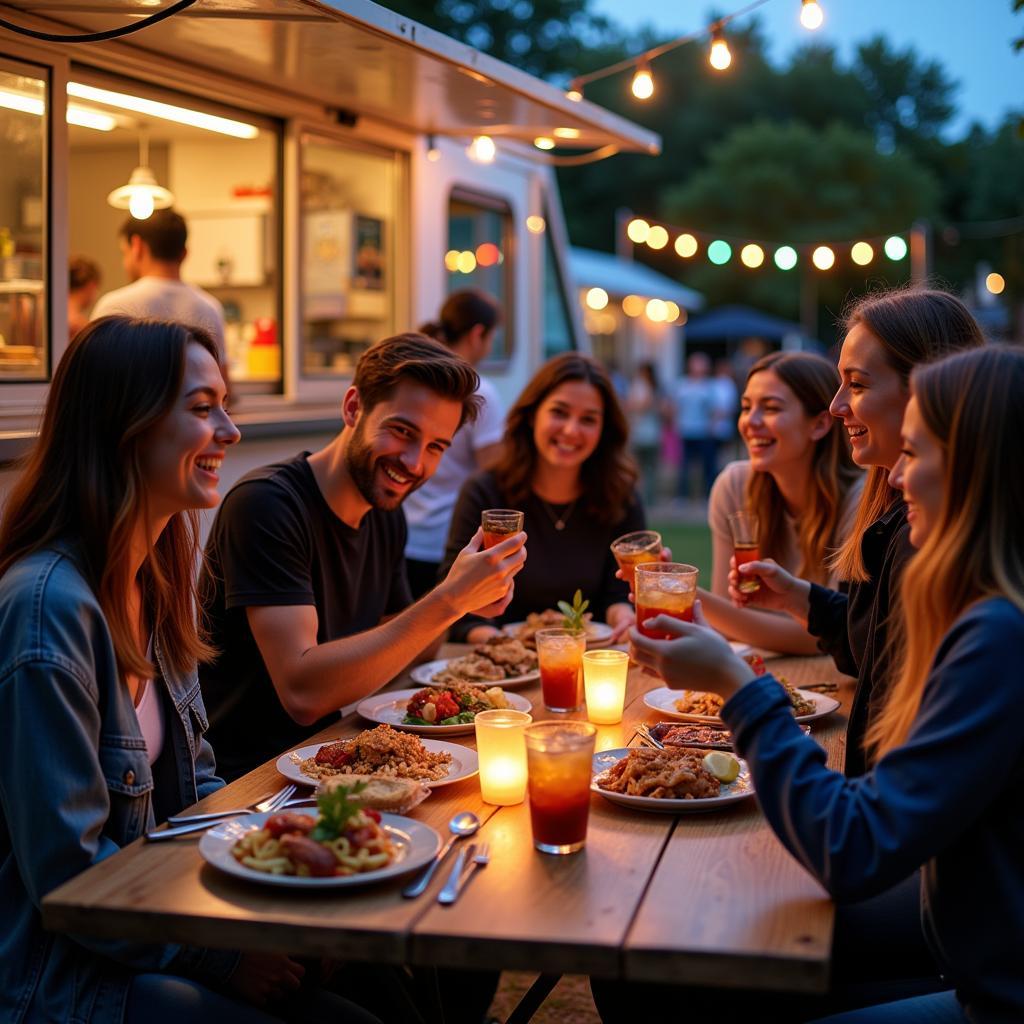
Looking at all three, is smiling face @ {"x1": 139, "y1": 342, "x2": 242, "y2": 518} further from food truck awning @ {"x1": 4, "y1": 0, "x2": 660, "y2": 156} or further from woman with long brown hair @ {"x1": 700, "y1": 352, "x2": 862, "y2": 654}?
food truck awning @ {"x1": 4, "y1": 0, "x2": 660, "y2": 156}

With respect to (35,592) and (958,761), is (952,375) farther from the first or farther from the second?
(35,592)

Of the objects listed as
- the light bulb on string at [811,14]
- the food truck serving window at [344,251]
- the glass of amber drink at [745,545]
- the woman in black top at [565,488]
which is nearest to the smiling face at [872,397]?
the glass of amber drink at [745,545]

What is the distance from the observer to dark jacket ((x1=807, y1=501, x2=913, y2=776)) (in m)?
2.38

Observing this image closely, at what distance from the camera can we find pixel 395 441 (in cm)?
303

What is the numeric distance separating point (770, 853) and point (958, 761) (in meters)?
0.43

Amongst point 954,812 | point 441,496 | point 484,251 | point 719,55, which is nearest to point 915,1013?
point 954,812

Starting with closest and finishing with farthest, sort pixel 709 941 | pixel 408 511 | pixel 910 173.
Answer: pixel 709 941 < pixel 408 511 < pixel 910 173

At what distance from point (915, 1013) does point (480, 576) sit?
1223mm

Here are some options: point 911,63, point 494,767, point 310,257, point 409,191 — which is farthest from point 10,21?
point 911,63

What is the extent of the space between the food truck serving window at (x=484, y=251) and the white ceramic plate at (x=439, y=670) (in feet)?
15.2

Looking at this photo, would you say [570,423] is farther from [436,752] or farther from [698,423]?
[698,423]

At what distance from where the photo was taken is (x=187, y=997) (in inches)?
75.9

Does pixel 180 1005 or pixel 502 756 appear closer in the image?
pixel 180 1005

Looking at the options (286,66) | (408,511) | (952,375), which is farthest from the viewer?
(408,511)
